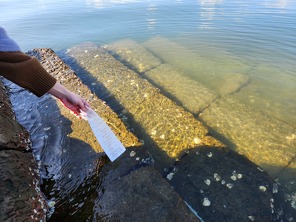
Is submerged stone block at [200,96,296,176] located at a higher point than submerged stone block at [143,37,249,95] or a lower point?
higher

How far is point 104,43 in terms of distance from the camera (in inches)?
376

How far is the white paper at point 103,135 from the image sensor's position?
256 centimetres

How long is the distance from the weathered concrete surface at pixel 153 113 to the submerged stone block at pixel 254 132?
821mm

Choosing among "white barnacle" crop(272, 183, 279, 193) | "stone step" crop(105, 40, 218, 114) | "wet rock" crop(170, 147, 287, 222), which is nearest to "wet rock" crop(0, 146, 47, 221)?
"wet rock" crop(170, 147, 287, 222)

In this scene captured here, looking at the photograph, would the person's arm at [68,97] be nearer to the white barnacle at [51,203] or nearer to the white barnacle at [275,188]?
the white barnacle at [51,203]

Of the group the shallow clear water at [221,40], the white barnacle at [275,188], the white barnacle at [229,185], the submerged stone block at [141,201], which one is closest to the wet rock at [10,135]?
the submerged stone block at [141,201]

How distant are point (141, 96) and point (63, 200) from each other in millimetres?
2846

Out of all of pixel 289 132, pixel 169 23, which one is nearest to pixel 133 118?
pixel 289 132

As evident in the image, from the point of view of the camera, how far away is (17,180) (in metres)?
2.52

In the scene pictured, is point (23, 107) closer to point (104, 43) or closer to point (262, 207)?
point (262, 207)

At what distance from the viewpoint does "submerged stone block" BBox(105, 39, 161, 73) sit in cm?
733

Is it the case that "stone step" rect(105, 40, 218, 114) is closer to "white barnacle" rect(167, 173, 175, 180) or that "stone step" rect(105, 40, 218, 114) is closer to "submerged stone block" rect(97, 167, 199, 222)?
"white barnacle" rect(167, 173, 175, 180)

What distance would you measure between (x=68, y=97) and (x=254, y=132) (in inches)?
150

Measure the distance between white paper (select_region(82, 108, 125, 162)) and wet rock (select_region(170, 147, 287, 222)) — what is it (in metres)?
1.42
